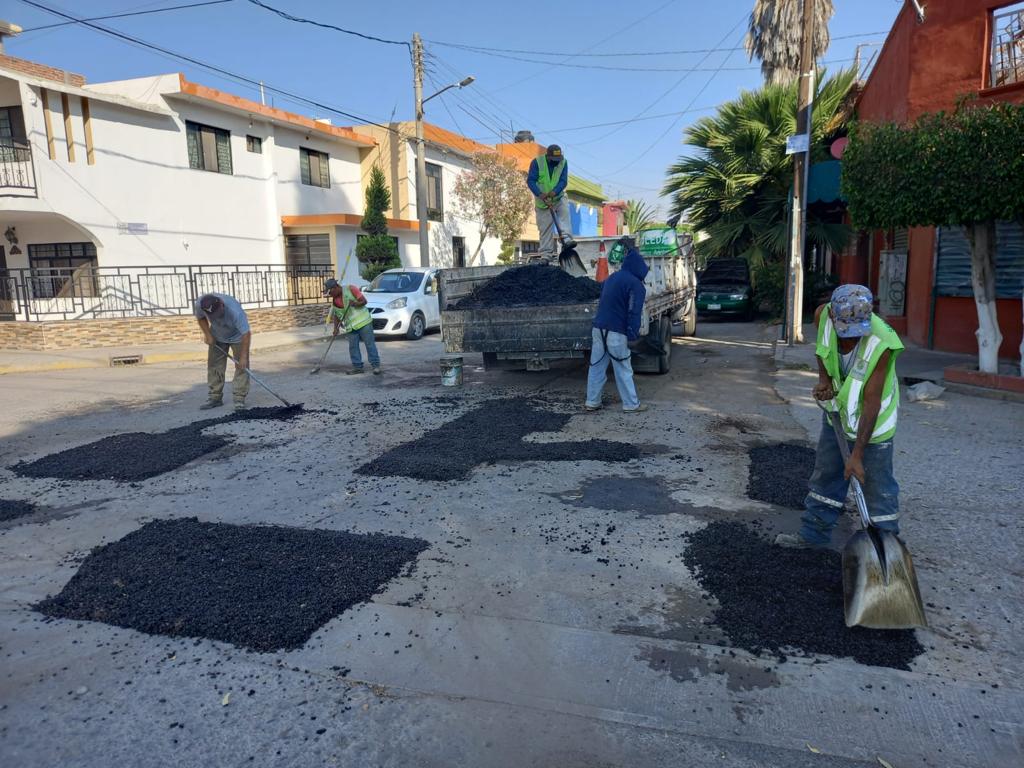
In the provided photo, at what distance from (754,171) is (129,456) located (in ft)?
49.4

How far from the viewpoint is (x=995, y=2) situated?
377 inches

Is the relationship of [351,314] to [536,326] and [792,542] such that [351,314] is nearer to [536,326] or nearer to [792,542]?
[536,326]

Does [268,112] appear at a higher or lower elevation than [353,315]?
higher

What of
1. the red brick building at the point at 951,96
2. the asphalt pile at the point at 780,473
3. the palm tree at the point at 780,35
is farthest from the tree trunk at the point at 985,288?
the palm tree at the point at 780,35

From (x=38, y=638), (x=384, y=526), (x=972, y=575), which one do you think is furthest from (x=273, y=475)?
(x=972, y=575)

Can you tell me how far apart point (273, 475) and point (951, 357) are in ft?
32.8

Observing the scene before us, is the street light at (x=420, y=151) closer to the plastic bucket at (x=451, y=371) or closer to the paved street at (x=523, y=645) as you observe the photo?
the plastic bucket at (x=451, y=371)

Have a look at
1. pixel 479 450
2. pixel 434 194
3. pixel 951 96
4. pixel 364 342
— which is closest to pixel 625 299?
pixel 479 450

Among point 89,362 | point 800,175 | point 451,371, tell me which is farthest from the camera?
point 89,362

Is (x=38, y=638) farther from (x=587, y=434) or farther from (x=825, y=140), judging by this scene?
(x=825, y=140)

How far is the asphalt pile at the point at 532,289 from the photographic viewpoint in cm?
884

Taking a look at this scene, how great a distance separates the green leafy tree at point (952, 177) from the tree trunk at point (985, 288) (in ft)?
0.03

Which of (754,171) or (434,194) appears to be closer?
(754,171)

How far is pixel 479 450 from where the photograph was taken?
6398 mm
